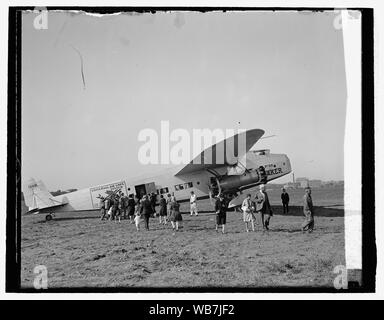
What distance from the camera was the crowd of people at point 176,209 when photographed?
6.53 metres

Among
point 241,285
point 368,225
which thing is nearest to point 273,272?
point 241,285

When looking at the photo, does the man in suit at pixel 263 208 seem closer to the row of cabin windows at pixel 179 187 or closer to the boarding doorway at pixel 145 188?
the row of cabin windows at pixel 179 187

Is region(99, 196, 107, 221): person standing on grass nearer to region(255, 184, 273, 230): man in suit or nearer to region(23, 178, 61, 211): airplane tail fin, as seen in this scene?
region(23, 178, 61, 211): airplane tail fin

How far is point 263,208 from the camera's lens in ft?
22.0

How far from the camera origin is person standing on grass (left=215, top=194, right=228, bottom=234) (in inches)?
255

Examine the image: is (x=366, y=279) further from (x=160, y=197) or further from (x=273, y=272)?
(x=160, y=197)

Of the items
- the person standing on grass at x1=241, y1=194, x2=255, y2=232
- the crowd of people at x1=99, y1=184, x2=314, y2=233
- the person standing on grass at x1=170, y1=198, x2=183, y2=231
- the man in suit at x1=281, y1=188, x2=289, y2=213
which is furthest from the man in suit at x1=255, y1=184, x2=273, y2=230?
the person standing on grass at x1=170, y1=198, x2=183, y2=231

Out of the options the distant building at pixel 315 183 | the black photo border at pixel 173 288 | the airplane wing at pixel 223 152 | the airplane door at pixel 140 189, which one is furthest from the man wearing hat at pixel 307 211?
the airplane door at pixel 140 189

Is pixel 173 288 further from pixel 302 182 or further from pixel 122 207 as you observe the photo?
pixel 302 182

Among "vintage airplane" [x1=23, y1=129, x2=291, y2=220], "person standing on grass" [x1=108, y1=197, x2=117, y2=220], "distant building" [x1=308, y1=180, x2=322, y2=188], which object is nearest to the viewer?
"distant building" [x1=308, y1=180, x2=322, y2=188]

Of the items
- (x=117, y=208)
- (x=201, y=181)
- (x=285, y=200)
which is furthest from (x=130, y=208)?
(x=285, y=200)

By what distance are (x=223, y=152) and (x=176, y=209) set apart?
1.30 meters

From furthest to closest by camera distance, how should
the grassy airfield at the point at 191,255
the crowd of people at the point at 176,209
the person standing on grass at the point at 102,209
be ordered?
1. the person standing on grass at the point at 102,209
2. the crowd of people at the point at 176,209
3. the grassy airfield at the point at 191,255
